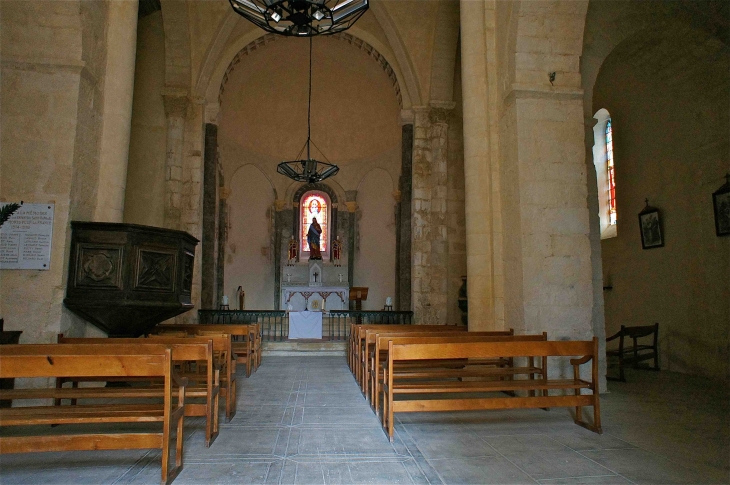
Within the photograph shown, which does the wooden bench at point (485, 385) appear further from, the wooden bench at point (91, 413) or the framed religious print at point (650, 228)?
the framed religious print at point (650, 228)

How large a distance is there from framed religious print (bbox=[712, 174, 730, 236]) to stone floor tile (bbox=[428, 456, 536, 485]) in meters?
6.95

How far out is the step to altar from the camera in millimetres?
10117

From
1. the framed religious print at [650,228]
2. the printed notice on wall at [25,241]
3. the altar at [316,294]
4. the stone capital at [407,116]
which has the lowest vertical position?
the altar at [316,294]

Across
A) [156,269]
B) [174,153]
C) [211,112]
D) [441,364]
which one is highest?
[211,112]

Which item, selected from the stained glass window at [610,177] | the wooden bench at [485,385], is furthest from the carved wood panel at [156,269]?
the stained glass window at [610,177]

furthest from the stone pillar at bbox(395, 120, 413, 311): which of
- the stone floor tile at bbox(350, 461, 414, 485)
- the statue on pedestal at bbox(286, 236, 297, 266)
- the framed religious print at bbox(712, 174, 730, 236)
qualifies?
the stone floor tile at bbox(350, 461, 414, 485)

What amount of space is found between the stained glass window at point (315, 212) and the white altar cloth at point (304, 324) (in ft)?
24.8

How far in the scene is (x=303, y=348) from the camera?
10305mm

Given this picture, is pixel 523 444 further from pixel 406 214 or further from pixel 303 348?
pixel 406 214

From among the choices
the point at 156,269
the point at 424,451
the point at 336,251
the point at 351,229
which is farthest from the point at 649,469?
the point at 351,229

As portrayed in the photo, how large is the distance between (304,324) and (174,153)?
15.9ft

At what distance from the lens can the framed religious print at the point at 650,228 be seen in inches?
377

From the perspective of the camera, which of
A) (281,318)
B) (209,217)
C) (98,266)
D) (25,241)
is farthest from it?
(209,217)

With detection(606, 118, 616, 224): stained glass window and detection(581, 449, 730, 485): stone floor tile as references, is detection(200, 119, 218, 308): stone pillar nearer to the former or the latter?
detection(606, 118, 616, 224): stained glass window
